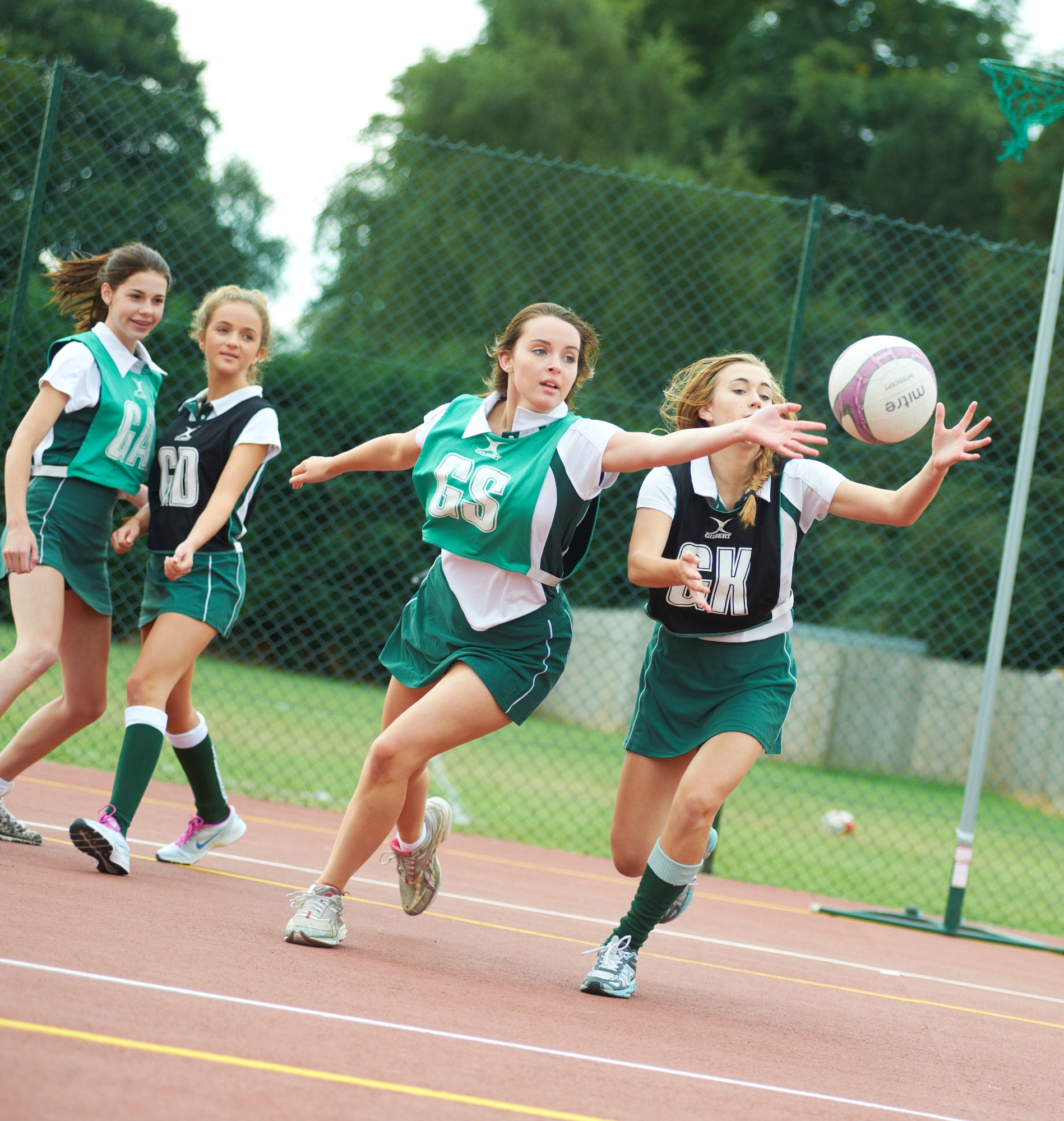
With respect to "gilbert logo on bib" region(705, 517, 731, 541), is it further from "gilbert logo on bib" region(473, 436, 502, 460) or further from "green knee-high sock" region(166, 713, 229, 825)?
"green knee-high sock" region(166, 713, 229, 825)

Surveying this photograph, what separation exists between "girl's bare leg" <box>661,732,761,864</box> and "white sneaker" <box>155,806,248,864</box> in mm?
1708

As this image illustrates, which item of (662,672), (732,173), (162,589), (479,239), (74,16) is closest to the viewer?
(662,672)

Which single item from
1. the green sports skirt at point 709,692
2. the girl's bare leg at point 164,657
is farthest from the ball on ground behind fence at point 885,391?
the girl's bare leg at point 164,657

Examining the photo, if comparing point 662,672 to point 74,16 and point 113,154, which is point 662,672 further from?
point 74,16

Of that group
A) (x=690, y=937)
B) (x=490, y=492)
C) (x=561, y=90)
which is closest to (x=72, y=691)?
(x=490, y=492)

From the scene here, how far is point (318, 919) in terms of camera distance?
3533mm

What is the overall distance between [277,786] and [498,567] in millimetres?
Result: 3921

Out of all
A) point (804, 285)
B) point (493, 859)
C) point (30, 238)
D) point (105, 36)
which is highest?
point (105, 36)

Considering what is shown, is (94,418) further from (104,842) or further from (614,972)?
(614,972)

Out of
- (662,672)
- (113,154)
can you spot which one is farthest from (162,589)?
(113,154)

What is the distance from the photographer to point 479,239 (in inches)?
611

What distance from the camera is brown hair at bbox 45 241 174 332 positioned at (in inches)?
170

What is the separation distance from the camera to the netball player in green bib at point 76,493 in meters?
4.04

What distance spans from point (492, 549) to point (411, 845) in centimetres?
102
